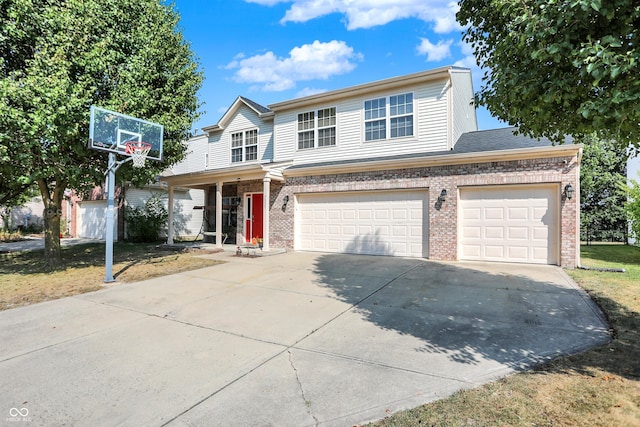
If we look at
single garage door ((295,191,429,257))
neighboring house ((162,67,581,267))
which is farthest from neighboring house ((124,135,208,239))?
single garage door ((295,191,429,257))

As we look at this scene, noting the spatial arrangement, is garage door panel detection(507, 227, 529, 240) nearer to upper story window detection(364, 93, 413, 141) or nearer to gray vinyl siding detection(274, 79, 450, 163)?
gray vinyl siding detection(274, 79, 450, 163)

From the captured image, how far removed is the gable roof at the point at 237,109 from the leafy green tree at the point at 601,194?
53.2ft

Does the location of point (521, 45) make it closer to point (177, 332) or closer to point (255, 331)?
point (255, 331)

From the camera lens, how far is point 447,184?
10344 millimetres

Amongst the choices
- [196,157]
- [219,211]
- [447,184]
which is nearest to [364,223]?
[447,184]

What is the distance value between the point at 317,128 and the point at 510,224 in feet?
26.1

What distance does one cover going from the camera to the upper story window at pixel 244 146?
16.0 meters

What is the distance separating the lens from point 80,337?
4.37m

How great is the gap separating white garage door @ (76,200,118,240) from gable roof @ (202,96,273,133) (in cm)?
864

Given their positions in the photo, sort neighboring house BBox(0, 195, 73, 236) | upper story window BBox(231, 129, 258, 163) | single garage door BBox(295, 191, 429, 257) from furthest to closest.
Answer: neighboring house BBox(0, 195, 73, 236), upper story window BBox(231, 129, 258, 163), single garage door BBox(295, 191, 429, 257)

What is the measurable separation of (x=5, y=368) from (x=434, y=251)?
9.87m

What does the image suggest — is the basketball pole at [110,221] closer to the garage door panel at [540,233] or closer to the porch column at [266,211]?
the porch column at [266,211]

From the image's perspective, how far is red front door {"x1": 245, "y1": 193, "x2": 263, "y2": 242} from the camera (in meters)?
14.8

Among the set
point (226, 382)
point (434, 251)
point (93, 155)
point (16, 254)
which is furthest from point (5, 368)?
point (16, 254)
